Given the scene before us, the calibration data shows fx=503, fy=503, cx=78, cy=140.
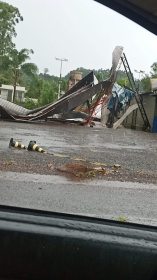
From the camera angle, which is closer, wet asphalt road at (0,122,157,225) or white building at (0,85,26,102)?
wet asphalt road at (0,122,157,225)

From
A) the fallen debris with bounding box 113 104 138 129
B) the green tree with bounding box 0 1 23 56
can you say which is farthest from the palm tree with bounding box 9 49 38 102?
the green tree with bounding box 0 1 23 56

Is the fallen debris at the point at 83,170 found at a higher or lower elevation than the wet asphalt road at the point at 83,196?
higher

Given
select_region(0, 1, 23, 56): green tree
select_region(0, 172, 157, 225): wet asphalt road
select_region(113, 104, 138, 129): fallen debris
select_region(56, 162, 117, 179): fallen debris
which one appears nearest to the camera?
select_region(0, 1, 23, 56): green tree

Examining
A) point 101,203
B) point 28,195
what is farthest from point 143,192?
point 28,195

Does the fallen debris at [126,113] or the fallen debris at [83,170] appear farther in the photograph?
the fallen debris at [126,113]

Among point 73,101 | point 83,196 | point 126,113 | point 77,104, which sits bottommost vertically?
point 83,196

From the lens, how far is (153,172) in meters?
10.4

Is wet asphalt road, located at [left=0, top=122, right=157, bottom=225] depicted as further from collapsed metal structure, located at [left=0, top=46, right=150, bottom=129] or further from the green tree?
collapsed metal structure, located at [left=0, top=46, right=150, bottom=129]

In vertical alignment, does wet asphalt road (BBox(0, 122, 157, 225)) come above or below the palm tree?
below

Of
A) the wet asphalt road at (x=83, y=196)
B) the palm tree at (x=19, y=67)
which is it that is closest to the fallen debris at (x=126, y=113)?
the palm tree at (x=19, y=67)

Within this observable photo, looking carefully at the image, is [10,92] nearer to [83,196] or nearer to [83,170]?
[83,170]

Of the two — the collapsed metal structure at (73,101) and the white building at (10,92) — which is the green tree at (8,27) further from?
the white building at (10,92)

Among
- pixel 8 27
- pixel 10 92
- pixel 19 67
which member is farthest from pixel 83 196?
pixel 10 92

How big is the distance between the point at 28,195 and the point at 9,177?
5.11 ft
